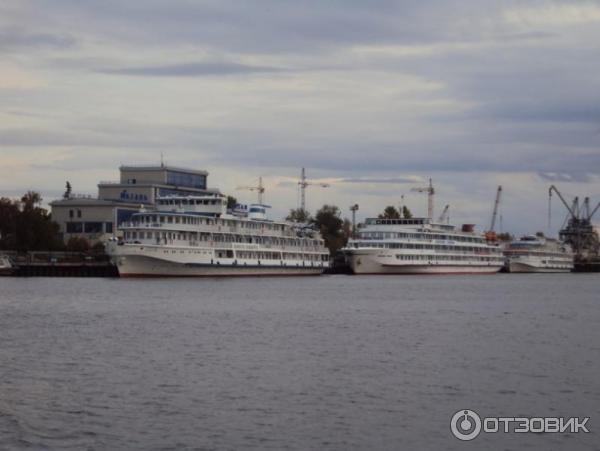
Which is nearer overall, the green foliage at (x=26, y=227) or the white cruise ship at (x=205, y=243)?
the white cruise ship at (x=205, y=243)

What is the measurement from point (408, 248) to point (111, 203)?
52823 mm

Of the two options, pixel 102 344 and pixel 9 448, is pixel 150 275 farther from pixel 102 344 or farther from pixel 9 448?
pixel 9 448

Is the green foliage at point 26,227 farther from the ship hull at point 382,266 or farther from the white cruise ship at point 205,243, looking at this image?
the ship hull at point 382,266

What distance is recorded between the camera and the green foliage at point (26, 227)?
539 ft

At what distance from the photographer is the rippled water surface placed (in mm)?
33594

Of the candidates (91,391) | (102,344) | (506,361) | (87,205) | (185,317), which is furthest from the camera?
(87,205)

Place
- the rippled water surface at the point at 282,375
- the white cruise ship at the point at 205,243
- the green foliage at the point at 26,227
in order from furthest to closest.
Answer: the green foliage at the point at 26,227, the white cruise ship at the point at 205,243, the rippled water surface at the point at 282,375

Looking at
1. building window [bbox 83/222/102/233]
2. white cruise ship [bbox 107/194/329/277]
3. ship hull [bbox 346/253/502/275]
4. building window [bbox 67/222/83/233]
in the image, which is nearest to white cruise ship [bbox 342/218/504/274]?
ship hull [bbox 346/253/502/275]

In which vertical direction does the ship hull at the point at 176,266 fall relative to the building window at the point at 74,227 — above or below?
below

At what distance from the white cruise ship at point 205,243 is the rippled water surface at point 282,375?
129 ft

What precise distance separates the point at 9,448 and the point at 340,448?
9.41m

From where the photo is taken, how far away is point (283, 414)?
1439 inches

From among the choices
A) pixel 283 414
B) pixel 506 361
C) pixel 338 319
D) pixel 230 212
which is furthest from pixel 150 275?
pixel 283 414

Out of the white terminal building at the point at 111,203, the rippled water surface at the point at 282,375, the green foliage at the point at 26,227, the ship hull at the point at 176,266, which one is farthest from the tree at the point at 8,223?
the rippled water surface at the point at 282,375
